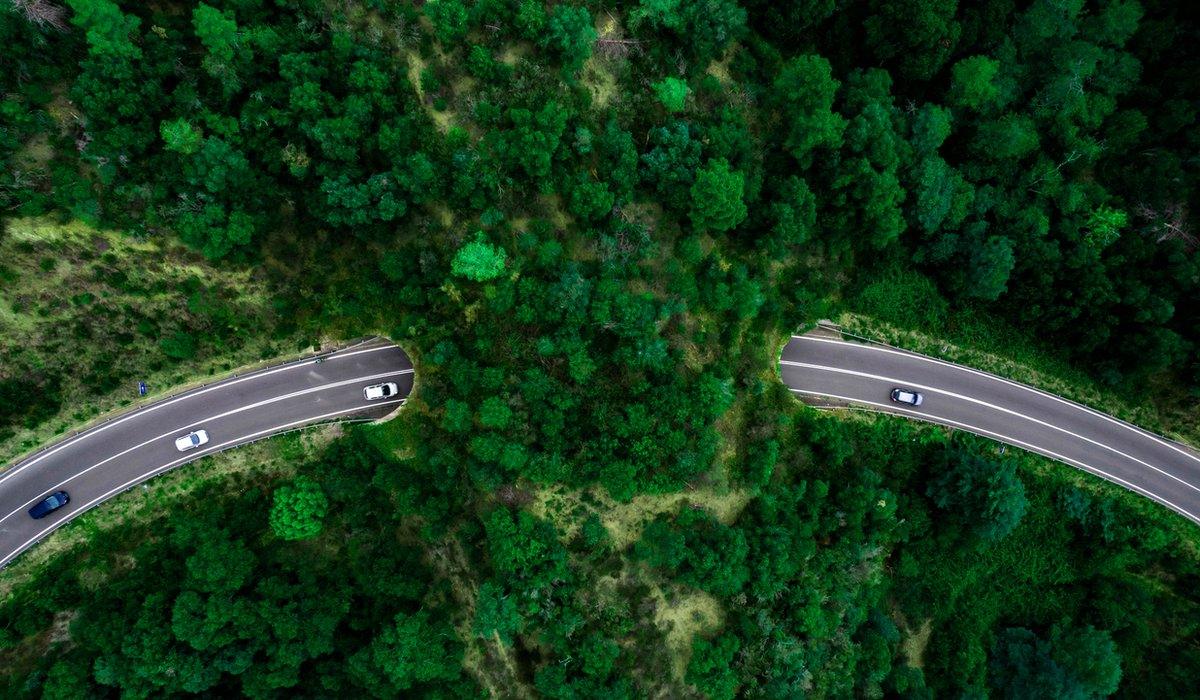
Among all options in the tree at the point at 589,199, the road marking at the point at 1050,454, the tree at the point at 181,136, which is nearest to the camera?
the tree at the point at 181,136

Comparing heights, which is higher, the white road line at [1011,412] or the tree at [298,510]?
the tree at [298,510]

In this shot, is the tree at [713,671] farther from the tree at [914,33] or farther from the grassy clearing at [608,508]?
the tree at [914,33]

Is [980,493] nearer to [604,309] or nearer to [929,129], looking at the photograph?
[929,129]

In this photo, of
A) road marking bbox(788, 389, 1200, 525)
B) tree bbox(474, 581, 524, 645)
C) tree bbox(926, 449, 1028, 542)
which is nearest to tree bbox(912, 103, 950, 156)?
road marking bbox(788, 389, 1200, 525)

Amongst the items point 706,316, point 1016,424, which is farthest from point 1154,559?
point 706,316

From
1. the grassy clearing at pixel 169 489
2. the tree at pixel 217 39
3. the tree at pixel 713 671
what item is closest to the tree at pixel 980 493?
the tree at pixel 713 671

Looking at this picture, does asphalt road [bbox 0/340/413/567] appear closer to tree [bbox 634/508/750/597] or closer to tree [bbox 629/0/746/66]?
tree [bbox 634/508/750/597]
